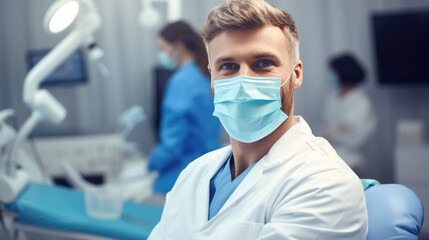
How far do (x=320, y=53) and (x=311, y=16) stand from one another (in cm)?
32

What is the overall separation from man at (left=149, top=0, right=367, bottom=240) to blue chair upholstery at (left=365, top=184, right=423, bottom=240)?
1.9 inches

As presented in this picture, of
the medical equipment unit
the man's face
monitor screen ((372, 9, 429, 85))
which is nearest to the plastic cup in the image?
the medical equipment unit

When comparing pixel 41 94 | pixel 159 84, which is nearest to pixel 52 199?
pixel 41 94

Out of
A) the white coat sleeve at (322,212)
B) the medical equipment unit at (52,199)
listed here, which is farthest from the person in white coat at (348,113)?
the white coat sleeve at (322,212)

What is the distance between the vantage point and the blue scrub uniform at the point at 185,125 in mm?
1862

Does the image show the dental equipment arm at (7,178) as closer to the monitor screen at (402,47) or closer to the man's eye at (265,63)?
the man's eye at (265,63)

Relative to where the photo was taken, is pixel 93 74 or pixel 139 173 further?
pixel 93 74

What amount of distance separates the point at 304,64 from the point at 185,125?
2035 mm

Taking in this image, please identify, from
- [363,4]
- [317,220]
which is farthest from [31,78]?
[363,4]

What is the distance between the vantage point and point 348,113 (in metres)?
3.28

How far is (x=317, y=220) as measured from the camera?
2.49 feet

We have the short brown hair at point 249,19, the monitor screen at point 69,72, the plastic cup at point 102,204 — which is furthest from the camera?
the monitor screen at point 69,72

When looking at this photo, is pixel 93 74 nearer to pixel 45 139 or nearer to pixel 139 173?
pixel 45 139

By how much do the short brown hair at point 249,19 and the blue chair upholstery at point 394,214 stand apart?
1.11 ft
